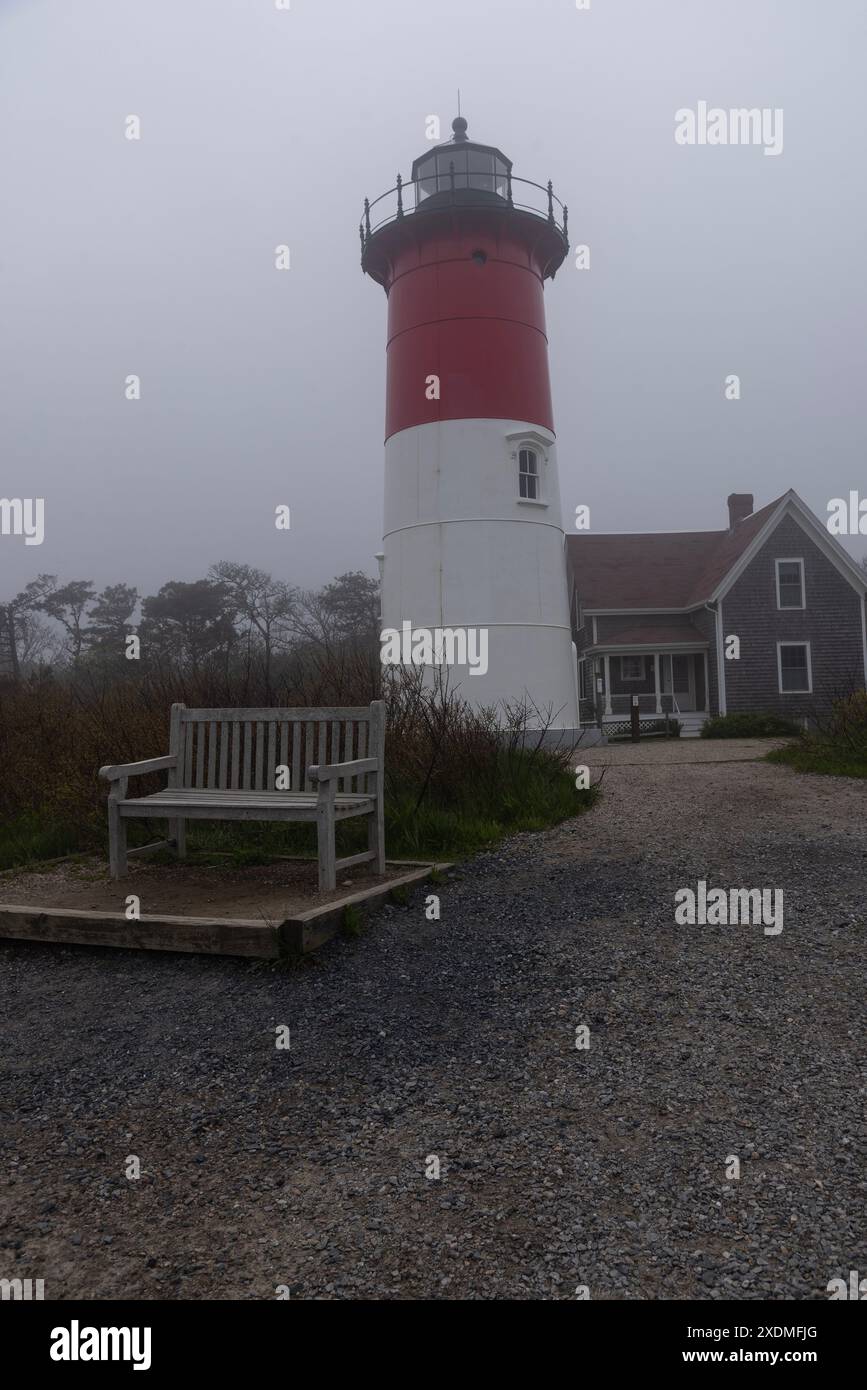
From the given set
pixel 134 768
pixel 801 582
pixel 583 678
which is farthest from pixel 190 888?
pixel 583 678

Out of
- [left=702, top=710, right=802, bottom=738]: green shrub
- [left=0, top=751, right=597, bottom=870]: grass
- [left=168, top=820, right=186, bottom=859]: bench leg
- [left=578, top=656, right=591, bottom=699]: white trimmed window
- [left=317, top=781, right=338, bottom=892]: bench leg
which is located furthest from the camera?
[left=578, top=656, right=591, bottom=699]: white trimmed window

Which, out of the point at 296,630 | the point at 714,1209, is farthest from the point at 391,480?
the point at 296,630

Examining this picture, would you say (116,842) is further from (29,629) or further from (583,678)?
(29,629)

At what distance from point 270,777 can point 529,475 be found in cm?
1339

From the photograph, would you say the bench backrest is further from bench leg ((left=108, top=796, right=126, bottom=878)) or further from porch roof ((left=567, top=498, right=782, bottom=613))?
porch roof ((left=567, top=498, right=782, bottom=613))

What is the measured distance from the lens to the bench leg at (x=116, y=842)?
270 inches

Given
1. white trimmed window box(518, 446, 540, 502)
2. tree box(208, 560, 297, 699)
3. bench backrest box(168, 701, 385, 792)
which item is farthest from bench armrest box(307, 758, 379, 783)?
tree box(208, 560, 297, 699)

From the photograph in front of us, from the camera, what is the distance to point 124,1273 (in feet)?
9.60

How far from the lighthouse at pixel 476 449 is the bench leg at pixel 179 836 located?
11.0m

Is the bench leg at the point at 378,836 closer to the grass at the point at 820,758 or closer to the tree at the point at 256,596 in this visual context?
the grass at the point at 820,758

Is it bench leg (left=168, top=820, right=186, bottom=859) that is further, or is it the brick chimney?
the brick chimney

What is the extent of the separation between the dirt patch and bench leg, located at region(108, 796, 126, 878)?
3.3 inches

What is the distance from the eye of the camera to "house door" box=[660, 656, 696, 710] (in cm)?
2742
